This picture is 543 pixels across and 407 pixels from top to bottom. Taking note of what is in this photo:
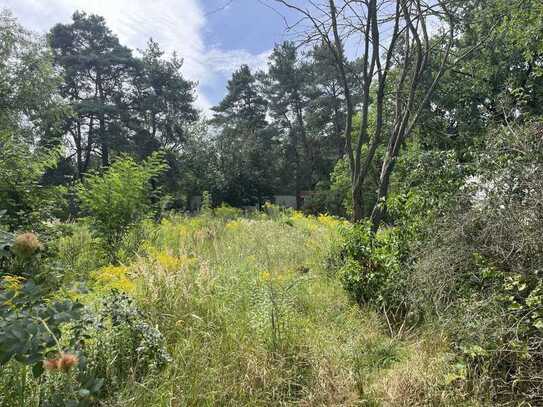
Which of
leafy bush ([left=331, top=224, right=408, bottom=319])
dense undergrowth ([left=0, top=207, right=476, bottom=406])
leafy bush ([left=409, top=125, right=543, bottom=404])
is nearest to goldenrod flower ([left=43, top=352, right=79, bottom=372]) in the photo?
dense undergrowth ([left=0, top=207, right=476, bottom=406])

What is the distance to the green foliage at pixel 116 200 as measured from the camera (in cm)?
492

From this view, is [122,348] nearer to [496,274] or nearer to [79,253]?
[496,274]

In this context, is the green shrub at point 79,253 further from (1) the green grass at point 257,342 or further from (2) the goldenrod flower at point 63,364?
(2) the goldenrod flower at point 63,364

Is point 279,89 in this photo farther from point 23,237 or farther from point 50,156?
point 23,237

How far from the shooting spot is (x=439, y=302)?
239 cm

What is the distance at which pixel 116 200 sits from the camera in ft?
16.1

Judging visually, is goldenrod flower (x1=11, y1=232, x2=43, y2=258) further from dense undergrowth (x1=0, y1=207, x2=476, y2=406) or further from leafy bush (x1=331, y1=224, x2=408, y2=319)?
leafy bush (x1=331, y1=224, x2=408, y2=319)

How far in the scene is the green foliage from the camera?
492 centimetres

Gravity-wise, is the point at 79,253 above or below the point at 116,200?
below

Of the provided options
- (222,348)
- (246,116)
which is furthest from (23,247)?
(246,116)

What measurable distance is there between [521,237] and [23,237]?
2438mm

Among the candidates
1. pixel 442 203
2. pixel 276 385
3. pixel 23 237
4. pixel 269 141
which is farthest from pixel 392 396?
pixel 269 141

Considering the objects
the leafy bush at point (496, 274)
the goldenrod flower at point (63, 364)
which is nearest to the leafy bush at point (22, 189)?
the goldenrod flower at point (63, 364)

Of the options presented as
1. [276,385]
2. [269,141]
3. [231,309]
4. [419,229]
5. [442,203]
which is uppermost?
[269,141]
